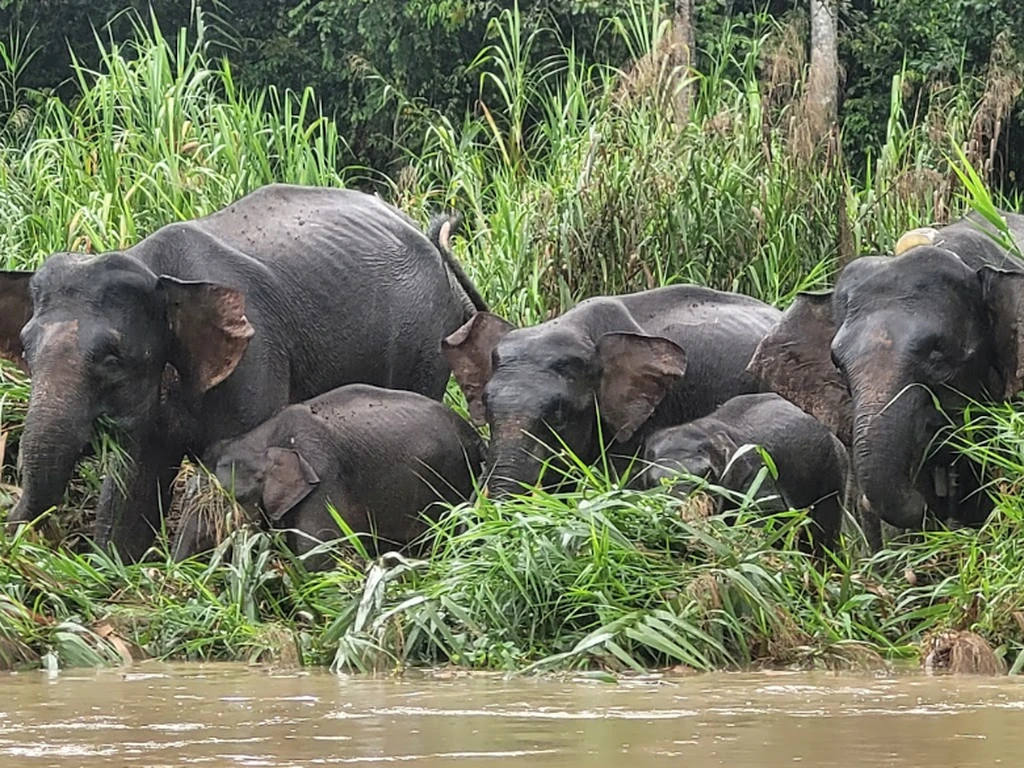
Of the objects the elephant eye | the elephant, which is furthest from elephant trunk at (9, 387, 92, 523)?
the elephant eye

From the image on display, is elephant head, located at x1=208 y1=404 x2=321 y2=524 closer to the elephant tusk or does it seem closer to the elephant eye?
the elephant eye

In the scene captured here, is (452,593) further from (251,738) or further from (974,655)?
(251,738)

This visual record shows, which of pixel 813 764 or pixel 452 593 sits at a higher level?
pixel 813 764

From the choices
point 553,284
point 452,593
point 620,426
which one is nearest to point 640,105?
point 553,284

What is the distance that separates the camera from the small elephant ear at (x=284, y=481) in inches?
273

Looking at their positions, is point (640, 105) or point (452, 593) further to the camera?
point (640, 105)

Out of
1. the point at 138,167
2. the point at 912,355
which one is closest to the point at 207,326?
the point at 912,355

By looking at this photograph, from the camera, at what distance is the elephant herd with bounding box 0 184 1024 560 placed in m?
6.76

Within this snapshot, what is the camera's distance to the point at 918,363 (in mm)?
6645

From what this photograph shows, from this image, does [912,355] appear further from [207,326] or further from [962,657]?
[207,326]

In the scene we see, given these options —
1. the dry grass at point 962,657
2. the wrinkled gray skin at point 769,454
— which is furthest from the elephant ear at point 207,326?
the dry grass at point 962,657

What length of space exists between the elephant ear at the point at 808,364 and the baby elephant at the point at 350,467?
1.09 metres

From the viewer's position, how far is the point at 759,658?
18.3ft

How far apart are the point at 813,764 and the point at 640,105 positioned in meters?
6.68
